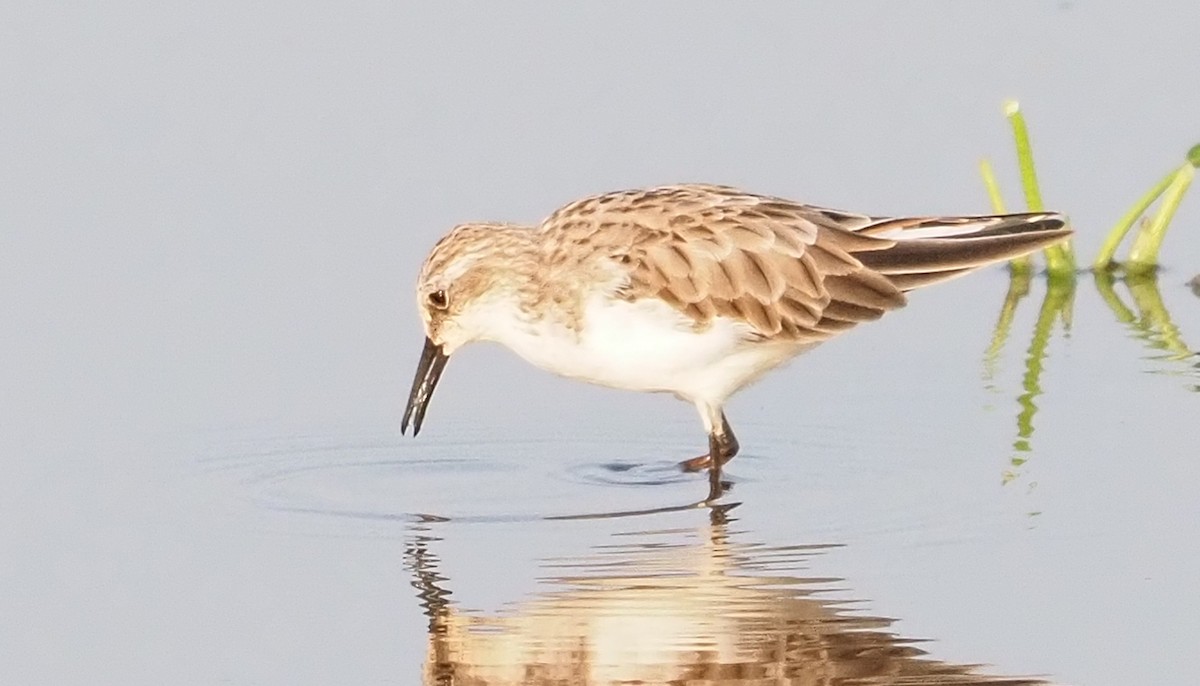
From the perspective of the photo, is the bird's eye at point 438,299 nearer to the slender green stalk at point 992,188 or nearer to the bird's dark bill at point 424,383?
the bird's dark bill at point 424,383

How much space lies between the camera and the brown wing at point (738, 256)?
1128 cm

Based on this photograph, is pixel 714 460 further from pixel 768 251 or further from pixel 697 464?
pixel 768 251

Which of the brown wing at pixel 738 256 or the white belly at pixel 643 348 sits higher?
the brown wing at pixel 738 256

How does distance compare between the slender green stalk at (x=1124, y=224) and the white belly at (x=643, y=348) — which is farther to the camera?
the slender green stalk at (x=1124, y=224)

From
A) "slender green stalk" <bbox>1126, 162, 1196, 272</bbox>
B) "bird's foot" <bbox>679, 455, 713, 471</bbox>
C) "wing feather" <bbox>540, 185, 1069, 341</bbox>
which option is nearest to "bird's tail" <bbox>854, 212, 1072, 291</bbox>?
"wing feather" <bbox>540, 185, 1069, 341</bbox>

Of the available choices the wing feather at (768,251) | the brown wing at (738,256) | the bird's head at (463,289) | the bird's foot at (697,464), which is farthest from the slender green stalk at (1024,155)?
the bird's head at (463,289)

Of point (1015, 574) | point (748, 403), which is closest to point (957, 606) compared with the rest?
point (1015, 574)

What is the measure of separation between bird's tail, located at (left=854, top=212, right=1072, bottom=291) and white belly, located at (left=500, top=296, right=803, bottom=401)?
0.73m

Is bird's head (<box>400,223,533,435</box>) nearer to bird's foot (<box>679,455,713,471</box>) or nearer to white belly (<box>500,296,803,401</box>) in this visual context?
white belly (<box>500,296,803,401</box>)

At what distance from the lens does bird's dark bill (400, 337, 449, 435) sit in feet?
38.4

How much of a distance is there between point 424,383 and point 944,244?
99.0 inches

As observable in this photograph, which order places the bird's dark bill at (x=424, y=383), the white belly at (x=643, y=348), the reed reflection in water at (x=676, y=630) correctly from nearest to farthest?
the reed reflection in water at (x=676, y=630)
the white belly at (x=643, y=348)
the bird's dark bill at (x=424, y=383)

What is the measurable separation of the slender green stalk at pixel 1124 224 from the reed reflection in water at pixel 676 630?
4.78 metres

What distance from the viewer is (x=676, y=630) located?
8.99 metres
